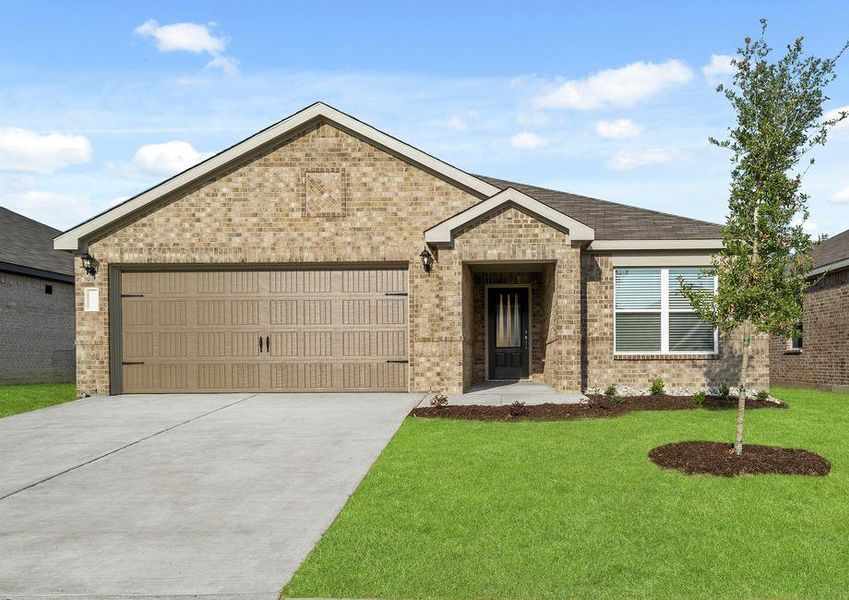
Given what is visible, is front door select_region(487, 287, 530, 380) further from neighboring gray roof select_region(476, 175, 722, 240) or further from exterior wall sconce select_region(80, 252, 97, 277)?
exterior wall sconce select_region(80, 252, 97, 277)

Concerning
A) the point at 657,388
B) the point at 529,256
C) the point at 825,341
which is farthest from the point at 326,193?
the point at 825,341

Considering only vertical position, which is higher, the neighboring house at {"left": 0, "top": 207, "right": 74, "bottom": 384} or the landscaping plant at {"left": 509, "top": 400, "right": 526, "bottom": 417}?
the neighboring house at {"left": 0, "top": 207, "right": 74, "bottom": 384}

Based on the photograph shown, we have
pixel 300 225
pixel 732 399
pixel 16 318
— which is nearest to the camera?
pixel 732 399

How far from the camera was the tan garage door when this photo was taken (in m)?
16.1

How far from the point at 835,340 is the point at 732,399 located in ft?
25.8

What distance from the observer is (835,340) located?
67.5 feet

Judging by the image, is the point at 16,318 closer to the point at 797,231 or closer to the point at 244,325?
the point at 244,325

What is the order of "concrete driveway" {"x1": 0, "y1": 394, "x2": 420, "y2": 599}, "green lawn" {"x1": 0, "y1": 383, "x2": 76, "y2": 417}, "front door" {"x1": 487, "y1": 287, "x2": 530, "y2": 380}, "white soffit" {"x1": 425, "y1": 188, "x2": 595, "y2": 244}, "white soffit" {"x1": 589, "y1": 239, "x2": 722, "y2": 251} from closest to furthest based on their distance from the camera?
"concrete driveway" {"x1": 0, "y1": 394, "x2": 420, "y2": 599}
"green lawn" {"x1": 0, "y1": 383, "x2": 76, "y2": 417}
"white soffit" {"x1": 425, "y1": 188, "x2": 595, "y2": 244}
"white soffit" {"x1": 589, "y1": 239, "x2": 722, "y2": 251}
"front door" {"x1": 487, "y1": 287, "x2": 530, "y2": 380}

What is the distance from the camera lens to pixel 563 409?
41.4 ft

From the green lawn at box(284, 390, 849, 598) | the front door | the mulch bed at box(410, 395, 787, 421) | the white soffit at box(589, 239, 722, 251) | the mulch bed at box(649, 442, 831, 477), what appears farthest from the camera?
the front door

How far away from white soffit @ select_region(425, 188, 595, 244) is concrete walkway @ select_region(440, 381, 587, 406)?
3.32m

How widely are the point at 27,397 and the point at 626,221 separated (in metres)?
15.3

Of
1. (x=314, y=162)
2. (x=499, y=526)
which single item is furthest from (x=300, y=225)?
(x=499, y=526)

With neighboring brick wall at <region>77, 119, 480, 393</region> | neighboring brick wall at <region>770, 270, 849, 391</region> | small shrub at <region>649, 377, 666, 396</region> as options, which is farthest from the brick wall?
neighboring brick wall at <region>770, 270, 849, 391</region>
